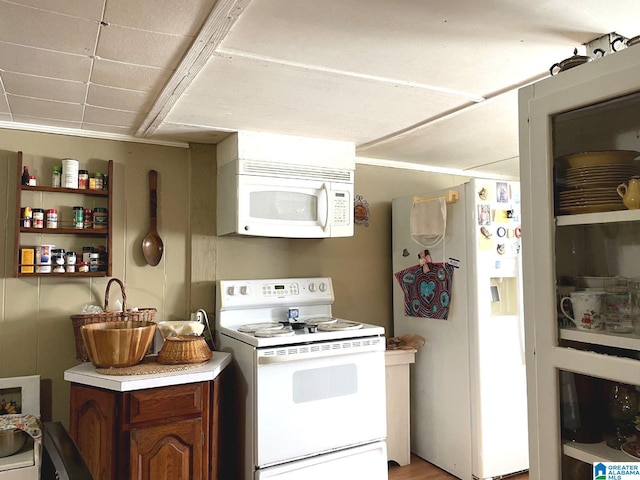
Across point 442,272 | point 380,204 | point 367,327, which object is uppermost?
point 380,204

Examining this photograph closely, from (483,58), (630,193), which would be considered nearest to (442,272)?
(483,58)

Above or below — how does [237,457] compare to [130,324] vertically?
below

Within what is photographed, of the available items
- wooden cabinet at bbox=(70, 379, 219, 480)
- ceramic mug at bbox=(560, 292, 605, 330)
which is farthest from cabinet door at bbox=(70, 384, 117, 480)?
ceramic mug at bbox=(560, 292, 605, 330)

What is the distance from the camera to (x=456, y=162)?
3457 millimetres

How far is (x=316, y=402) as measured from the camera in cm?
233

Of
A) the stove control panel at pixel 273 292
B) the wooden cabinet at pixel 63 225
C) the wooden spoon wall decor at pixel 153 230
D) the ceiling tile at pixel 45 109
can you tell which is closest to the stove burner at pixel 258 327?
the stove control panel at pixel 273 292

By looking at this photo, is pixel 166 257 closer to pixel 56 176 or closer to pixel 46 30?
pixel 56 176

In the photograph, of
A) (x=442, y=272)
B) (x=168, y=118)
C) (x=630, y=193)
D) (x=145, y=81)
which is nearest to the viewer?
(x=630, y=193)

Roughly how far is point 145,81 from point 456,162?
234 cm

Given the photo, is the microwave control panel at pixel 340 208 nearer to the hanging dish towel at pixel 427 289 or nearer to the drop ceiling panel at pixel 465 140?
the drop ceiling panel at pixel 465 140

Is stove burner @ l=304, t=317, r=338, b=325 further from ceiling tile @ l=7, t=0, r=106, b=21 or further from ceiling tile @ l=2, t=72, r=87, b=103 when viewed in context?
ceiling tile @ l=7, t=0, r=106, b=21

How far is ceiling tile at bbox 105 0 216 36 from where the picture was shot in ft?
4.19

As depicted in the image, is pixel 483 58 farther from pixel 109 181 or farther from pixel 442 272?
pixel 109 181

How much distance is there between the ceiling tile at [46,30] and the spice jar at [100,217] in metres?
1.08
